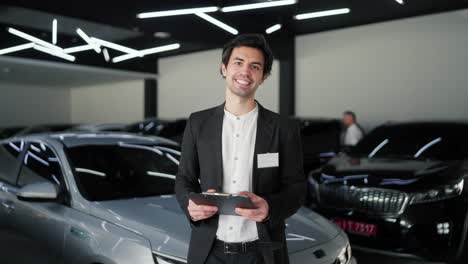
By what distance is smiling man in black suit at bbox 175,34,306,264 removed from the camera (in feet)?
5.31

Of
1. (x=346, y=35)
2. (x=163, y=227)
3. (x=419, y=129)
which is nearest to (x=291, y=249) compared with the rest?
(x=163, y=227)

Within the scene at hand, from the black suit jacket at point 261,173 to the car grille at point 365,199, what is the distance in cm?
234

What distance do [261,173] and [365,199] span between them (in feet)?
8.39

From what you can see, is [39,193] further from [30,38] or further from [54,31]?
[30,38]

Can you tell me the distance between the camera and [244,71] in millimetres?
1623

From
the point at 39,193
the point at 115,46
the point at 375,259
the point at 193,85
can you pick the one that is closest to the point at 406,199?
the point at 375,259

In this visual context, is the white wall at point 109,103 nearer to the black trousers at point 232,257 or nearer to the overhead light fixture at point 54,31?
the overhead light fixture at point 54,31

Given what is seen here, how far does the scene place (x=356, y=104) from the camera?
1138cm

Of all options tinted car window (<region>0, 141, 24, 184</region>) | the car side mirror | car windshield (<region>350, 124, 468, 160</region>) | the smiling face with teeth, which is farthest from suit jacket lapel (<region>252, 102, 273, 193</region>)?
car windshield (<region>350, 124, 468, 160</region>)

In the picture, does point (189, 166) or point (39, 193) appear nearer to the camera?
point (189, 166)

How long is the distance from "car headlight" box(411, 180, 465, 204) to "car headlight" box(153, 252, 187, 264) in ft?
7.68

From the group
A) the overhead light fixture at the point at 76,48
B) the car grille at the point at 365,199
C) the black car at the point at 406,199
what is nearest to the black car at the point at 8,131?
the overhead light fixture at the point at 76,48

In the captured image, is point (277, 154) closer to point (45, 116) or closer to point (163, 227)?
point (163, 227)

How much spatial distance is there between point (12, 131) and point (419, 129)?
9908 millimetres
